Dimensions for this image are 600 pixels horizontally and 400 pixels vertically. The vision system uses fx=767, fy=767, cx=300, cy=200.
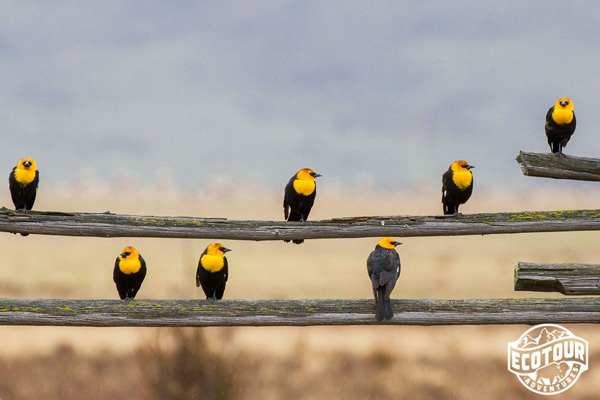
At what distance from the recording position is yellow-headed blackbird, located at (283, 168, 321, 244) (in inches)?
260

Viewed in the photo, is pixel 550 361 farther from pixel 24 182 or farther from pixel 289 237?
pixel 24 182

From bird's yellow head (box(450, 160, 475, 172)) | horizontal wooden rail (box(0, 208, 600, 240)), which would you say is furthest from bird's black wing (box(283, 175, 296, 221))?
bird's yellow head (box(450, 160, 475, 172))

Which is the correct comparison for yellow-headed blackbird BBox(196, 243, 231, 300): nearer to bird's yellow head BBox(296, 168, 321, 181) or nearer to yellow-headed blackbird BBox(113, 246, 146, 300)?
yellow-headed blackbird BBox(113, 246, 146, 300)

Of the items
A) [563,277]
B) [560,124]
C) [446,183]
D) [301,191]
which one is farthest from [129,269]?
[560,124]

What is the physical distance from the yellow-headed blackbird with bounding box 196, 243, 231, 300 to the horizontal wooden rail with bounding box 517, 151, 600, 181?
2.55m

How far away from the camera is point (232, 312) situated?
5.63 metres

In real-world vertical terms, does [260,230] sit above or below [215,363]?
above

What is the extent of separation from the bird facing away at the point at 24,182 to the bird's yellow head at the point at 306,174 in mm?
2292

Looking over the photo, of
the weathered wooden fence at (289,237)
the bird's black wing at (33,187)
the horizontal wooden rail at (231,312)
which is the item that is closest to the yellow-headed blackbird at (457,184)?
the weathered wooden fence at (289,237)

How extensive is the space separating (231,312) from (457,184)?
7.90 feet

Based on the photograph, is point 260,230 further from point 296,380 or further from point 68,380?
point 68,380

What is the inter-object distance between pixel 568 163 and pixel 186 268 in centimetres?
347

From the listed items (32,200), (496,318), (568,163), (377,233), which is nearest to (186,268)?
(32,200)

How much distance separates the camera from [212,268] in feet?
21.2
